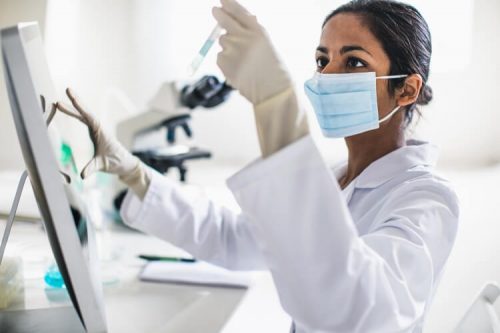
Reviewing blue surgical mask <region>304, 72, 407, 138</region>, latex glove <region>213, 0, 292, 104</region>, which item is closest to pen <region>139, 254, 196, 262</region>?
blue surgical mask <region>304, 72, 407, 138</region>

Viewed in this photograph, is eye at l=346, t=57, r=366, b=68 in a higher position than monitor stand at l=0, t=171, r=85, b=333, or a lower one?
higher

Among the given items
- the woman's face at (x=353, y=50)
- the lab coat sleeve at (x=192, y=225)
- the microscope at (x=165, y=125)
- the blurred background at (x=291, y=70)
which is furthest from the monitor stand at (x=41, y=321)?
A: the microscope at (x=165, y=125)

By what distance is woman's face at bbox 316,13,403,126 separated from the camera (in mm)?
1032

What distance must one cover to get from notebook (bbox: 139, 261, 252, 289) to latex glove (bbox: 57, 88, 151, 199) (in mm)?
319

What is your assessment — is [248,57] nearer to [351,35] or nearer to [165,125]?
[351,35]

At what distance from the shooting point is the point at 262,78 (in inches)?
28.4

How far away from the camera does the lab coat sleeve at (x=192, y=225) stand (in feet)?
4.16

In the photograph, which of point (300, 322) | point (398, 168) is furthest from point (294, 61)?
point (300, 322)

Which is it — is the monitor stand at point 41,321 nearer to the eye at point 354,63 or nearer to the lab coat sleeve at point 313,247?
the lab coat sleeve at point 313,247

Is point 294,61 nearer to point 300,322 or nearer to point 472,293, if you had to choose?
point 472,293

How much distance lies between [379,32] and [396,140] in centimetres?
25

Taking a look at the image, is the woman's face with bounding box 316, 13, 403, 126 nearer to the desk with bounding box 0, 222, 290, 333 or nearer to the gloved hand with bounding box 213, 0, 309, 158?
the gloved hand with bounding box 213, 0, 309, 158

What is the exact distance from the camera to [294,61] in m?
2.18

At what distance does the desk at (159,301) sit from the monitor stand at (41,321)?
0.21ft
